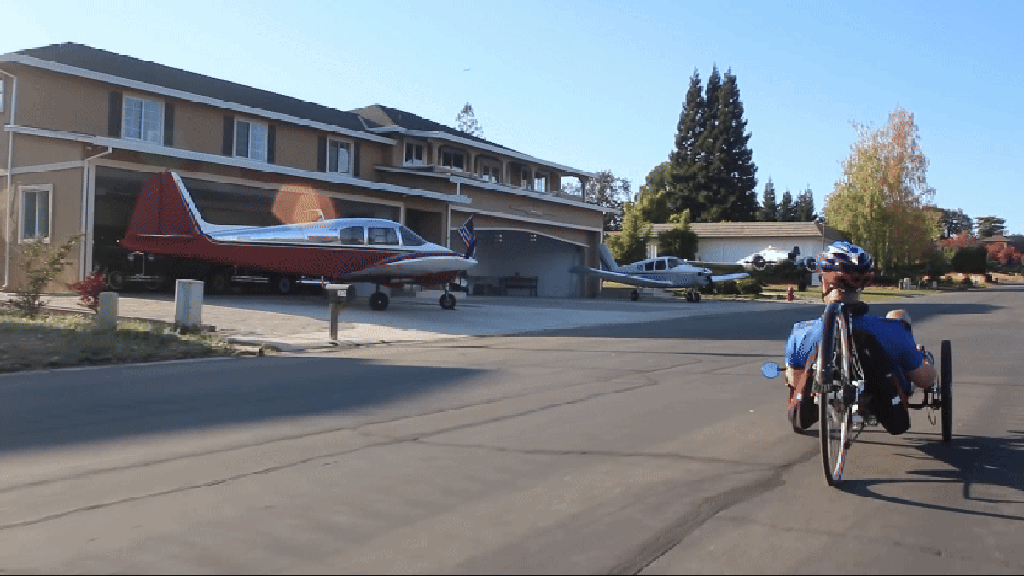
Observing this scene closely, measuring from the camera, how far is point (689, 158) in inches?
3853

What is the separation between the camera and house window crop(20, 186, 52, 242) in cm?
2458

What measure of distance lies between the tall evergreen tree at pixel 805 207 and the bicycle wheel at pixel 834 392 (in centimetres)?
11163

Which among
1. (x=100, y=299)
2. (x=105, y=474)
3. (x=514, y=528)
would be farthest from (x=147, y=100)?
(x=514, y=528)

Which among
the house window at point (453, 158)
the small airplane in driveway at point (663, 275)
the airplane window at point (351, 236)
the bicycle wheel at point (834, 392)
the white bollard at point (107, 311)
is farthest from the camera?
the house window at point (453, 158)

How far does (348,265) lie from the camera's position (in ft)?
82.0

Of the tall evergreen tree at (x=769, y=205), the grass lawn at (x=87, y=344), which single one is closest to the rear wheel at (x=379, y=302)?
the grass lawn at (x=87, y=344)

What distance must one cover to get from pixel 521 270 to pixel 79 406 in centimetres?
3938

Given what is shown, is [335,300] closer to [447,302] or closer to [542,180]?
[447,302]

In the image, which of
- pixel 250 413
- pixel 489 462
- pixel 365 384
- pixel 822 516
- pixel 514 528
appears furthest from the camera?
pixel 365 384

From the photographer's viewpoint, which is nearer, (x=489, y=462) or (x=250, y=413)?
(x=489, y=462)

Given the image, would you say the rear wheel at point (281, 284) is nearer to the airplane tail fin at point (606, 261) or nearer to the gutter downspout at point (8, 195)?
the gutter downspout at point (8, 195)

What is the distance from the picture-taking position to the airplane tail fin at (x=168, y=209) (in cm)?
2447

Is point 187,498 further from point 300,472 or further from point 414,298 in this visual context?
point 414,298

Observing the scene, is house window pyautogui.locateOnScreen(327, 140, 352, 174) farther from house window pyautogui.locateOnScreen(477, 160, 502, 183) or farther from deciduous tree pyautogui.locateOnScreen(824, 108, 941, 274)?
deciduous tree pyautogui.locateOnScreen(824, 108, 941, 274)
